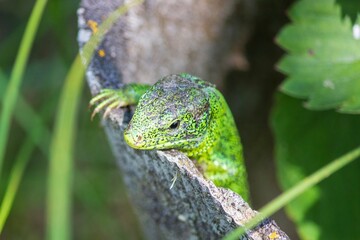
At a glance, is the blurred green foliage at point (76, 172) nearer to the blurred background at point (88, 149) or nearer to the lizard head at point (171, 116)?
the blurred background at point (88, 149)

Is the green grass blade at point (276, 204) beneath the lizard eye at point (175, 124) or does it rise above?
above

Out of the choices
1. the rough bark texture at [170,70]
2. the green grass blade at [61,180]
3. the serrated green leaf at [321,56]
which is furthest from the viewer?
the serrated green leaf at [321,56]

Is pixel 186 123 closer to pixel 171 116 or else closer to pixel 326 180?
pixel 171 116

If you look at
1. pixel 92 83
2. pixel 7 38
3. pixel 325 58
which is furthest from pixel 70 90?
pixel 7 38

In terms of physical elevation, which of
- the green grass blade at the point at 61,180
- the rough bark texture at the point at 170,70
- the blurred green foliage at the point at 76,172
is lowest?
the blurred green foliage at the point at 76,172

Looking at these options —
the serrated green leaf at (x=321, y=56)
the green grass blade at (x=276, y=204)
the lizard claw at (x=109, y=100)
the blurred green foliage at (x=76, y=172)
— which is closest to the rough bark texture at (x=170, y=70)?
the lizard claw at (x=109, y=100)

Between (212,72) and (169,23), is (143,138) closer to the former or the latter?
(169,23)

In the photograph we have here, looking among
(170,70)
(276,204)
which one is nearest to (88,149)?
(170,70)

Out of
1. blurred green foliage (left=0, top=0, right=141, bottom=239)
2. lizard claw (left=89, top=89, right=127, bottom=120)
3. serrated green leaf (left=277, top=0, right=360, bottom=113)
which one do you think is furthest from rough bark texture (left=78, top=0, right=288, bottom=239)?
blurred green foliage (left=0, top=0, right=141, bottom=239)
